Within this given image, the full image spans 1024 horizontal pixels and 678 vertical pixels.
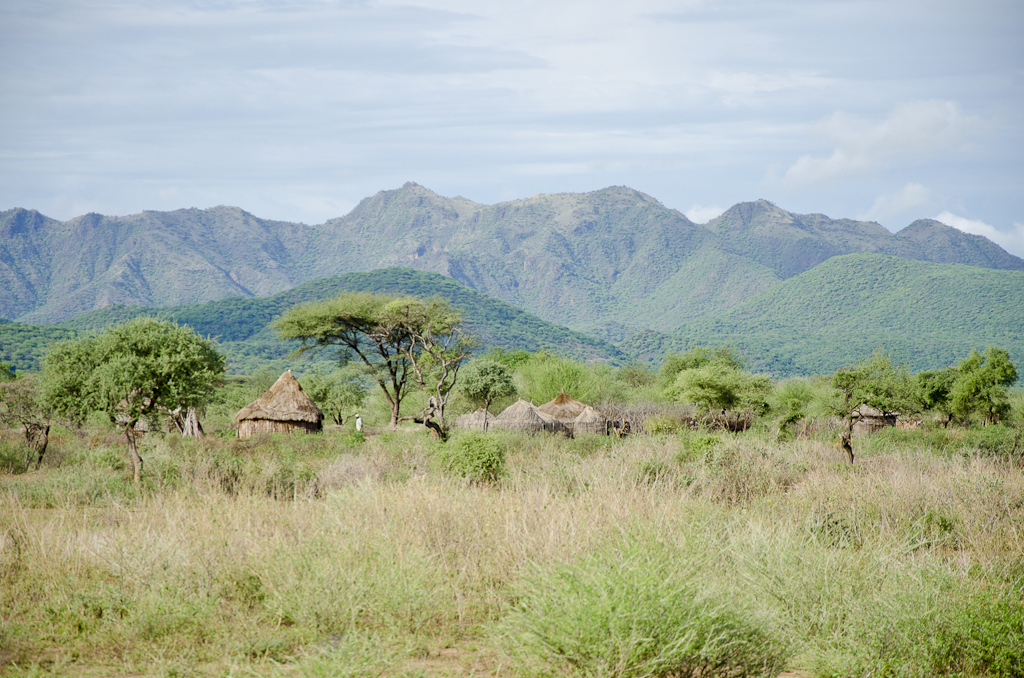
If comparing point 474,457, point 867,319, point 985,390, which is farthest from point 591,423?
point 867,319

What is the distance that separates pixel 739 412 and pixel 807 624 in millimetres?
31990

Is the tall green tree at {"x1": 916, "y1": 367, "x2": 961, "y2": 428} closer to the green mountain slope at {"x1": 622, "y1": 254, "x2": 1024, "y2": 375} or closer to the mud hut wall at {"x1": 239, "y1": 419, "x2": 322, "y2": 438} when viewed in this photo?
the mud hut wall at {"x1": 239, "y1": 419, "x2": 322, "y2": 438}

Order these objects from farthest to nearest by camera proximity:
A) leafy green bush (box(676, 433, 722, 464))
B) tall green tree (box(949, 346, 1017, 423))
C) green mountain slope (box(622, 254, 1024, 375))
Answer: green mountain slope (box(622, 254, 1024, 375)), tall green tree (box(949, 346, 1017, 423)), leafy green bush (box(676, 433, 722, 464))

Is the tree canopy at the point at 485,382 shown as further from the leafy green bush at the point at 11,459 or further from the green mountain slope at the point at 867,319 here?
the green mountain slope at the point at 867,319

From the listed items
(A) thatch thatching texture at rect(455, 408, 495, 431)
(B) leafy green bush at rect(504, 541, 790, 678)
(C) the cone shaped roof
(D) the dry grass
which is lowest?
(A) thatch thatching texture at rect(455, 408, 495, 431)

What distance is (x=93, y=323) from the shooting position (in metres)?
110

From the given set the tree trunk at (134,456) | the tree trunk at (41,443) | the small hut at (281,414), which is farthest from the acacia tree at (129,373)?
the small hut at (281,414)

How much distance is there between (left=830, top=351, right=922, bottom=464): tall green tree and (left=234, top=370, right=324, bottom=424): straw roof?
17952 millimetres

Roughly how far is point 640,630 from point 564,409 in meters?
27.5

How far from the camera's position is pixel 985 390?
40.1 metres

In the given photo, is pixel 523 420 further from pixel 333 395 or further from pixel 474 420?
pixel 333 395

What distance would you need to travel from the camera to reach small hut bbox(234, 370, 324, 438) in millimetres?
27594

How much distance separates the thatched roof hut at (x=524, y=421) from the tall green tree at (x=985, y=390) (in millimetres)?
25424

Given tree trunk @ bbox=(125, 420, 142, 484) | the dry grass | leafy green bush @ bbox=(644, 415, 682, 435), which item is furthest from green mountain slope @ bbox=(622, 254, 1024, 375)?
the dry grass
